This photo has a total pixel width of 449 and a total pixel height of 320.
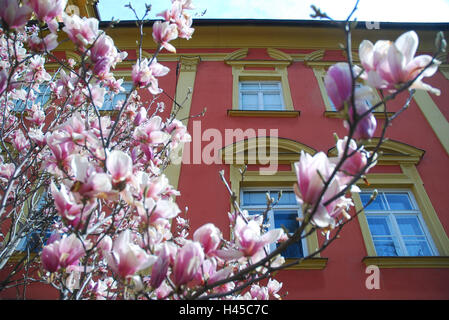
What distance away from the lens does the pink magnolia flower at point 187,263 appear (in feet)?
A: 3.16

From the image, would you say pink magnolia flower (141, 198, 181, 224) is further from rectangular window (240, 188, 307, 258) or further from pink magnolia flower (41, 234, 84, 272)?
rectangular window (240, 188, 307, 258)

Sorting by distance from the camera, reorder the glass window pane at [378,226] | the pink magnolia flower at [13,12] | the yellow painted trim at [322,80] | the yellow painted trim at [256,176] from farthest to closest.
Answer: the yellow painted trim at [322,80], the yellow painted trim at [256,176], the glass window pane at [378,226], the pink magnolia flower at [13,12]

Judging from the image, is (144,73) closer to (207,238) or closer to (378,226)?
(207,238)

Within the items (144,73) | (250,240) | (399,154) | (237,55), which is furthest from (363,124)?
(237,55)

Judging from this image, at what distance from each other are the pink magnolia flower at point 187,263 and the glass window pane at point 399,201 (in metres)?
4.09

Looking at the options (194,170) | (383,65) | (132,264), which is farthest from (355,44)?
(132,264)

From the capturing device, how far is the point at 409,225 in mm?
4000

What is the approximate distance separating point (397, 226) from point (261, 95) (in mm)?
3398

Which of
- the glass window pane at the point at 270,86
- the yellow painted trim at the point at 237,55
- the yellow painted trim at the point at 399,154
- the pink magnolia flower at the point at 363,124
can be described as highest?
the yellow painted trim at the point at 237,55

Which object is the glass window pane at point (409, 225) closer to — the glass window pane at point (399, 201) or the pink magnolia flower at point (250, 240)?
the glass window pane at point (399, 201)

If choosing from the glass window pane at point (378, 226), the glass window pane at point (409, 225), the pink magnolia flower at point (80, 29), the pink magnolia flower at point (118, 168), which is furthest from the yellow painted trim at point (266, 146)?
the pink magnolia flower at point (118, 168)

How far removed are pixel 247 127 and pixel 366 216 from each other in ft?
7.68

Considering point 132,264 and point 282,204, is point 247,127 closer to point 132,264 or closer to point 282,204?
point 282,204
